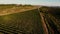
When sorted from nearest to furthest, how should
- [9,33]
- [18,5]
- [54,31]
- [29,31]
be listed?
[9,33], [29,31], [54,31], [18,5]

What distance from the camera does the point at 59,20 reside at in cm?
202

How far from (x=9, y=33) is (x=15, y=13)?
25.2 inches

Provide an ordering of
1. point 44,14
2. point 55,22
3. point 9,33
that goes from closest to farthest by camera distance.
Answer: point 9,33, point 55,22, point 44,14

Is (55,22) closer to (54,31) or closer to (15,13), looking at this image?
(54,31)

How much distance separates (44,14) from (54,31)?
0.52m

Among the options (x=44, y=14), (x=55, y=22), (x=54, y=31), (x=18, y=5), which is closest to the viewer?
(x=54, y=31)

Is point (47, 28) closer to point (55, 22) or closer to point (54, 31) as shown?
point (54, 31)

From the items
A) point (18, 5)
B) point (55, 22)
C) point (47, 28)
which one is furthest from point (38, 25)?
point (18, 5)

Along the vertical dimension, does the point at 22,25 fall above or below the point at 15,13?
below

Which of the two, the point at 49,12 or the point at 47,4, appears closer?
the point at 49,12

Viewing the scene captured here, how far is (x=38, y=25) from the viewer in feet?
5.77

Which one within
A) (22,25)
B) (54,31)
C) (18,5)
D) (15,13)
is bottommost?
(54,31)

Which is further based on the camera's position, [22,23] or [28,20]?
[28,20]

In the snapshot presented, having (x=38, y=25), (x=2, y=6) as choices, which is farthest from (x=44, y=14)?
(x=2, y=6)
